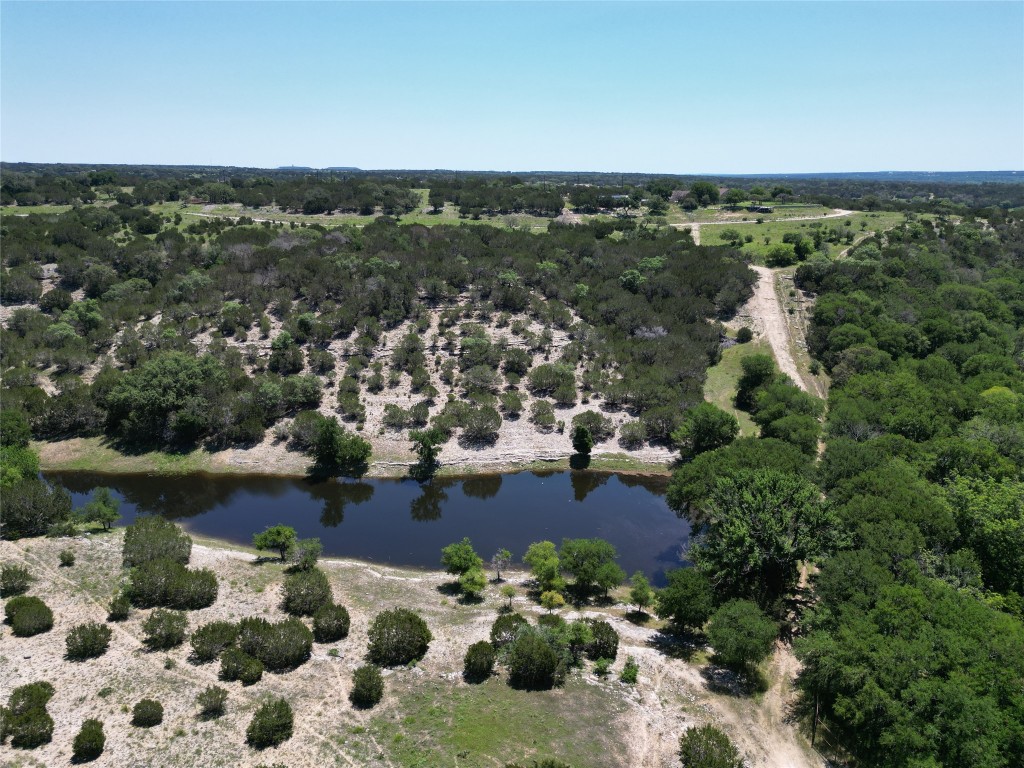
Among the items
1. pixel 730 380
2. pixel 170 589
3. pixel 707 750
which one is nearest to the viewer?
pixel 707 750

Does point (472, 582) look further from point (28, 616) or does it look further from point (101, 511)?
point (101, 511)

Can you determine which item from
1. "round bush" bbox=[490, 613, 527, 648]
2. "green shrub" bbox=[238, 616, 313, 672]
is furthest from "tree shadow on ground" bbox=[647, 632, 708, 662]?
"green shrub" bbox=[238, 616, 313, 672]

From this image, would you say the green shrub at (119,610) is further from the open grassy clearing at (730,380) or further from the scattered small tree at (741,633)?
the open grassy clearing at (730,380)

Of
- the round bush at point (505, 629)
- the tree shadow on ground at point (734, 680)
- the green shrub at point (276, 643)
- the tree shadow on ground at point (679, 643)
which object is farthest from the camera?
the tree shadow on ground at point (679, 643)

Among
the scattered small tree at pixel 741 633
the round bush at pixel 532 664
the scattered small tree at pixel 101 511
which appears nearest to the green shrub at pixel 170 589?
the scattered small tree at pixel 101 511

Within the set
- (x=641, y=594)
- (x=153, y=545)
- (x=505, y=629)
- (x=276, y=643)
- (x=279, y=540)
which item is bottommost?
(x=641, y=594)

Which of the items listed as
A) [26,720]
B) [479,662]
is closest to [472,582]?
[479,662]
